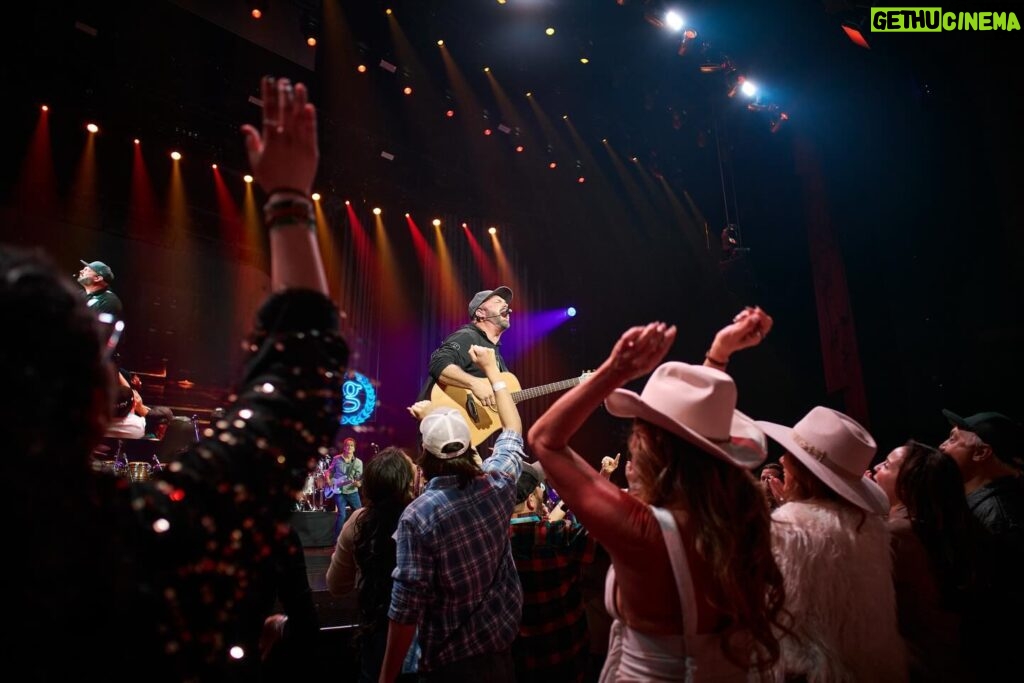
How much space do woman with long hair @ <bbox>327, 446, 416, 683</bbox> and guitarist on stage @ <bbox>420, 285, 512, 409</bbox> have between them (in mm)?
1631

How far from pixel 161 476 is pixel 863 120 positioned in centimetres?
853

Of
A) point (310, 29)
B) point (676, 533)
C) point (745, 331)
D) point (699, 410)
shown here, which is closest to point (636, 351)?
point (699, 410)

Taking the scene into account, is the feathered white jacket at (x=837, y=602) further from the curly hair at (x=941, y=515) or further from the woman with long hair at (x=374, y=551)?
the woman with long hair at (x=374, y=551)

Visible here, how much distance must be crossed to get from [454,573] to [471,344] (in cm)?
286

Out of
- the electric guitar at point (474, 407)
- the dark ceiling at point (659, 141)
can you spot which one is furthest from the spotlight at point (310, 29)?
the electric guitar at point (474, 407)

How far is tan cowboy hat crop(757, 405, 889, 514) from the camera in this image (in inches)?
82.4

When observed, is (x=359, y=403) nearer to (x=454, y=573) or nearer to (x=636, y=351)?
(x=454, y=573)

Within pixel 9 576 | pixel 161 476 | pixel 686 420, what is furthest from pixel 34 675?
pixel 686 420

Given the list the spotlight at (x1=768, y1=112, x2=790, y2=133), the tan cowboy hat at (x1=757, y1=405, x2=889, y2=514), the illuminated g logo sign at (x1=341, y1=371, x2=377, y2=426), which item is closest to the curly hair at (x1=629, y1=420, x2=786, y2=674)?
the tan cowboy hat at (x1=757, y1=405, x2=889, y2=514)

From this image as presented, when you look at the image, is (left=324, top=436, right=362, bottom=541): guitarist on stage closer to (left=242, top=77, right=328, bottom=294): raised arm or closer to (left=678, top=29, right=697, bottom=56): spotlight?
(left=678, top=29, right=697, bottom=56): spotlight

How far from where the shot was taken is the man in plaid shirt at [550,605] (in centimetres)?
281

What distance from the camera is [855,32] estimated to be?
649 centimetres

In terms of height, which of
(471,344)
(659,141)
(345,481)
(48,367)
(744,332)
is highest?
(659,141)

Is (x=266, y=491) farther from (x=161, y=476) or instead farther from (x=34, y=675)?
(x=34, y=675)
